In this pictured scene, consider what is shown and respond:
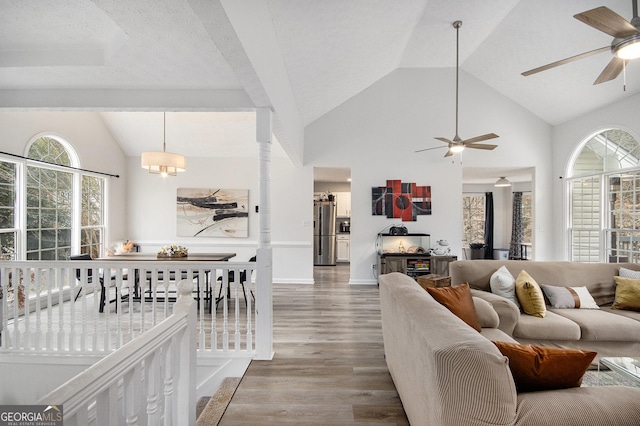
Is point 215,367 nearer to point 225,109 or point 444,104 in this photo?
point 225,109

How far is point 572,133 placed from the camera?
5.42 metres

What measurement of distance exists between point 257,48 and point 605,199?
5.77 metres

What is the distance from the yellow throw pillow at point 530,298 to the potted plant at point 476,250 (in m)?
6.38

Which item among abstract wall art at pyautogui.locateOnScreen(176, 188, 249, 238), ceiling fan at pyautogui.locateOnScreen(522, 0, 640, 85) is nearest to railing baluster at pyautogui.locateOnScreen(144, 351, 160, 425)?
ceiling fan at pyautogui.locateOnScreen(522, 0, 640, 85)

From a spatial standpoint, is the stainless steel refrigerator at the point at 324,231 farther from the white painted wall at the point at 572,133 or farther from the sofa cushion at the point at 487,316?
the sofa cushion at the point at 487,316

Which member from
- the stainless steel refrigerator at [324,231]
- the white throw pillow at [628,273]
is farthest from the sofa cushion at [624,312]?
the stainless steel refrigerator at [324,231]

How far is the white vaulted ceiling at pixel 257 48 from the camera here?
6.49ft

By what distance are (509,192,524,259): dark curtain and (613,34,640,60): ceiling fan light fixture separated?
793 cm

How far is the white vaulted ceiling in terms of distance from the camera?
1979 mm

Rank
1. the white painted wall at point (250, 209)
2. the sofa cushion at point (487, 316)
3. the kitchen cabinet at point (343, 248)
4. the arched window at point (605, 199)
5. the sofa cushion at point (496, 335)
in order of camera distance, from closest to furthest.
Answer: the sofa cushion at point (496, 335), the sofa cushion at point (487, 316), the arched window at point (605, 199), the white painted wall at point (250, 209), the kitchen cabinet at point (343, 248)

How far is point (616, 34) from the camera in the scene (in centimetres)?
200

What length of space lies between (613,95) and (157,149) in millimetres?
7674

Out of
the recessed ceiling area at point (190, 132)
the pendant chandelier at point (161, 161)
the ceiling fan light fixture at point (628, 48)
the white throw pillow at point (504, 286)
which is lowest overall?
the white throw pillow at point (504, 286)

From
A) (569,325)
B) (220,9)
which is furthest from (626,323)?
(220,9)
